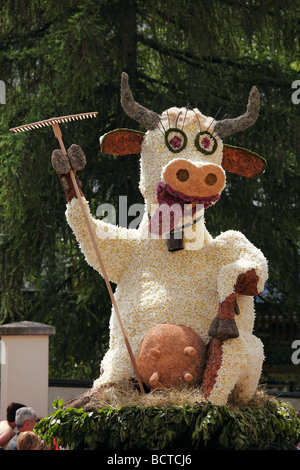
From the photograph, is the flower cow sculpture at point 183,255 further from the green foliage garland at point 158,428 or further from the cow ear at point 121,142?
the green foliage garland at point 158,428

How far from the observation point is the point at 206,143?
4641mm

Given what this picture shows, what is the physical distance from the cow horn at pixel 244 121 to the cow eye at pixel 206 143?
0.28 feet

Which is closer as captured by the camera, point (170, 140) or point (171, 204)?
point (171, 204)

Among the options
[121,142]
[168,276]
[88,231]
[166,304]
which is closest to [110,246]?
[88,231]

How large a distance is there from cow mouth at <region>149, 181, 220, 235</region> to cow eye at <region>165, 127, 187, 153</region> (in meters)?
0.29

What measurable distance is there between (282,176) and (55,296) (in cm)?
308

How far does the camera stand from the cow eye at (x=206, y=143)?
462 centimetres

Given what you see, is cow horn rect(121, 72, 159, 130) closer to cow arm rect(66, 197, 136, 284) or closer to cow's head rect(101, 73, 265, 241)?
cow's head rect(101, 73, 265, 241)

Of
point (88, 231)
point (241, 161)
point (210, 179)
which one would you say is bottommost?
point (88, 231)

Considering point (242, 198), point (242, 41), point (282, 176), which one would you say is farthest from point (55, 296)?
point (242, 41)

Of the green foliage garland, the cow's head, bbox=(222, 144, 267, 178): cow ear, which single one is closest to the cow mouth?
the cow's head

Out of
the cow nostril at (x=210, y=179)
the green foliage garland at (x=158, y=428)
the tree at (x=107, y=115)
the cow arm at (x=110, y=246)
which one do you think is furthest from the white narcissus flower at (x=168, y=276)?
the tree at (x=107, y=115)

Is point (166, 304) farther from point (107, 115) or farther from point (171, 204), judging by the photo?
point (107, 115)

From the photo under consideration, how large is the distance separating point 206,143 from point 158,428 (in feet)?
6.10
